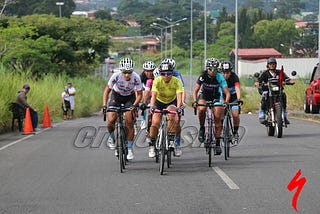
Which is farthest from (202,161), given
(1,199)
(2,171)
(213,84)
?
(1,199)

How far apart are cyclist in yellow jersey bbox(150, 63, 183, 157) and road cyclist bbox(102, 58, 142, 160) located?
1.32 ft

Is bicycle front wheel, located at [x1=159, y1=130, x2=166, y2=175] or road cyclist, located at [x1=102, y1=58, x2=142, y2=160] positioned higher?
road cyclist, located at [x1=102, y1=58, x2=142, y2=160]

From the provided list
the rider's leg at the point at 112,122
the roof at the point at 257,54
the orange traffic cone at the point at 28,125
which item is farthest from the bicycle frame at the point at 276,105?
the roof at the point at 257,54

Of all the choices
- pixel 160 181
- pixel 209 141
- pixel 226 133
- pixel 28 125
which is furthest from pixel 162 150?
pixel 28 125

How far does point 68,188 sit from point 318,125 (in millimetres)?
14394

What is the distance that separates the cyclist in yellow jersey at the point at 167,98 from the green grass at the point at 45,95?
467 inches

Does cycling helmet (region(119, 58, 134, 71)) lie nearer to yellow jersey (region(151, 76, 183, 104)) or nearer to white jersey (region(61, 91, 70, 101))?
yellow jersey (region(151, 76, 183, 104))

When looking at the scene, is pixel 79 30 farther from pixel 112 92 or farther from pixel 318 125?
pixel 112 92

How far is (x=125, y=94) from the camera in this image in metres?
14.5

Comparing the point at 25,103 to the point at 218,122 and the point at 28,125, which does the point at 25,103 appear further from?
the point at 218,122

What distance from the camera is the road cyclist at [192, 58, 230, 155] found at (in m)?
14.4

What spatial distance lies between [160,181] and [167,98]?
216 cm

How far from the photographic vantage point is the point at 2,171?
14.1 meters

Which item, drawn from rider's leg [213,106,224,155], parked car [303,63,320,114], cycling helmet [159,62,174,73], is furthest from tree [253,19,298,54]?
cycling helmet [159,62,174,73]
